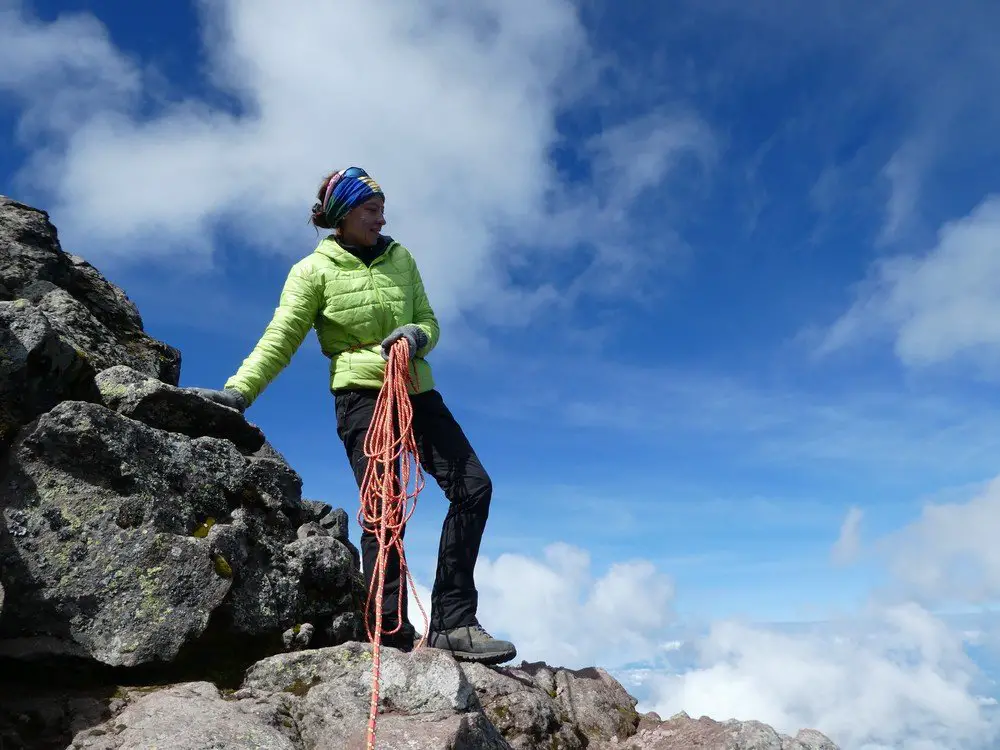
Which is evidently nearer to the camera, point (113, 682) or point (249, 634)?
point (113, 682)

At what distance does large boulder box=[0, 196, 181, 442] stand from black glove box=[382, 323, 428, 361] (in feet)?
8.44

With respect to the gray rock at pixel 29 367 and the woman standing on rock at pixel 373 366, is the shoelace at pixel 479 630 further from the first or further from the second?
the gray rock at pixel 29 367

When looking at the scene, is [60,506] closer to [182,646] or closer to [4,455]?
[4,455]

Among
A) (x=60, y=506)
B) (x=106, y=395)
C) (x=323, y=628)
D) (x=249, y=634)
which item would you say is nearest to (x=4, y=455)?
(x=60, y=506)

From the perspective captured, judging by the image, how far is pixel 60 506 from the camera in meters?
5.25

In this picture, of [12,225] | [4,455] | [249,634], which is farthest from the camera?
[12,225]

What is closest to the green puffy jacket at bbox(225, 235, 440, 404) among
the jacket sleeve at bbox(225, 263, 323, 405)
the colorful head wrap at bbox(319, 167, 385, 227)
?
the jacket sleeve at bbox(225, 263, 323, 405)

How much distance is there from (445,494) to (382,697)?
261 centimetres

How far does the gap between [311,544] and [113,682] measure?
6.38ft

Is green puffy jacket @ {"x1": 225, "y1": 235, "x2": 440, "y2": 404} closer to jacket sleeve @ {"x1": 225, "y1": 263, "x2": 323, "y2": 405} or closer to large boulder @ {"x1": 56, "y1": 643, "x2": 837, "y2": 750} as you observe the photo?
jacket sleeve @ {"x1": 225, "y1": 263, "x2": 323, "y2": 405}

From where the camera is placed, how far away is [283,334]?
7.20 meters

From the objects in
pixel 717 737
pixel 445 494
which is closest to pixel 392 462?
pixel 445 494

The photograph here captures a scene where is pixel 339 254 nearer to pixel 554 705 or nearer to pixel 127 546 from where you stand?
pixel 127 546

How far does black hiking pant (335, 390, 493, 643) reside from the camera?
7.14m
